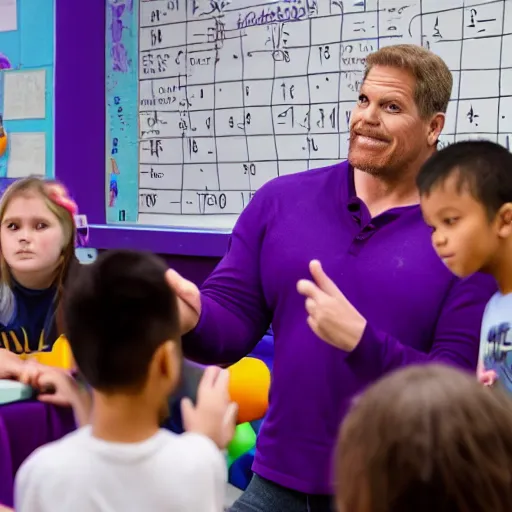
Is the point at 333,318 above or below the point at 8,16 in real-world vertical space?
below

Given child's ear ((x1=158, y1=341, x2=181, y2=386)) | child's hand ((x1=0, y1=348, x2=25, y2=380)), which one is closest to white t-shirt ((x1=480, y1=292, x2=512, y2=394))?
child's ear ((x1=158, y1=341, x2=181, y2=386))

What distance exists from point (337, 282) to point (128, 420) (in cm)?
63

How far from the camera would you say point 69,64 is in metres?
3.58

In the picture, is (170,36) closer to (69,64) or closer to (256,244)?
(69,64)

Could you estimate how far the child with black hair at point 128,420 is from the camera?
1.00 meters

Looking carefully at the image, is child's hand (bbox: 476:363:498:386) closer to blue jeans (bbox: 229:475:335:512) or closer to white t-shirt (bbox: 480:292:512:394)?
white t-shirt (bbox: 480:292:512:394)

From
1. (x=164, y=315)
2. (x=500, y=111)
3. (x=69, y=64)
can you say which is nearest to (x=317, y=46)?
(x=500, y=111)

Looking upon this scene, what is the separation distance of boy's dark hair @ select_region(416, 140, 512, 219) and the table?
2.97ft

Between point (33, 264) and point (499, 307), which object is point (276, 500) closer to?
point (499, 307)

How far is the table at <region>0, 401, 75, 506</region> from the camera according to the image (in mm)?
1719

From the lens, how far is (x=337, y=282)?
1569 mm

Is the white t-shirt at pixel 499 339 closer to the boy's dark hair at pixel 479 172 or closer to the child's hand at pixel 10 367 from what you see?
the boy's dark hair at pixel 479 172

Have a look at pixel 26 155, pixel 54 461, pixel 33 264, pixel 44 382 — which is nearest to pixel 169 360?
pixel 54 461

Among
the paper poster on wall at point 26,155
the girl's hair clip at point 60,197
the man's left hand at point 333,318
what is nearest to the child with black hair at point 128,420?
the man's left hand at point 333,318
